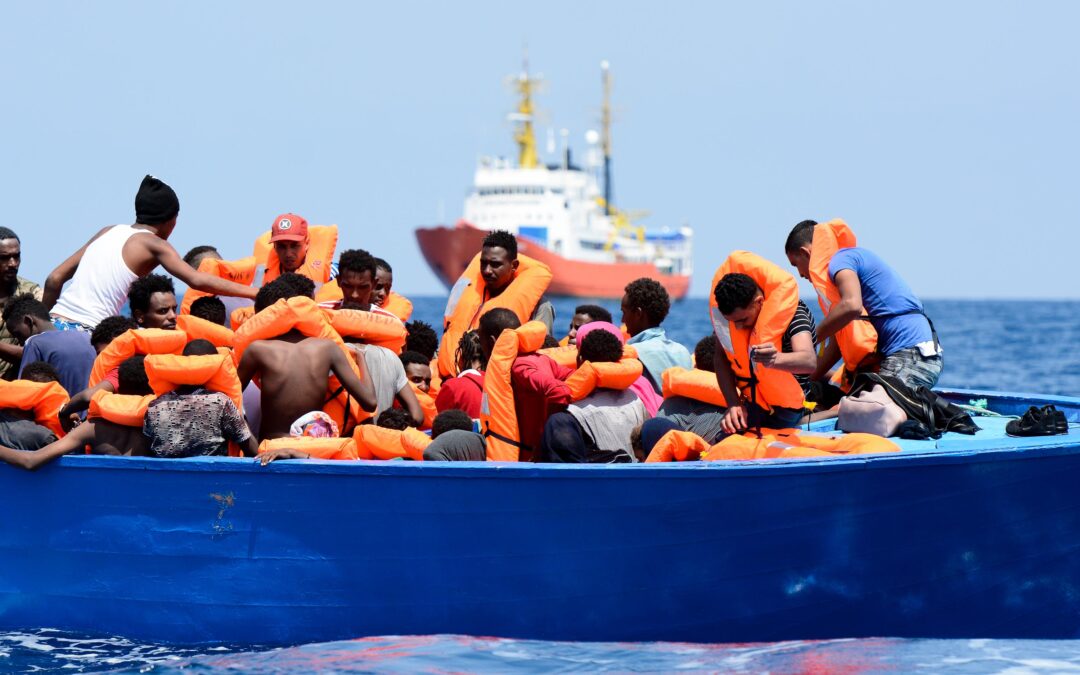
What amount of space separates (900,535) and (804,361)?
2.89 ft

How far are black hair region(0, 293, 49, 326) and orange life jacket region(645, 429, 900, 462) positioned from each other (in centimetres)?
361

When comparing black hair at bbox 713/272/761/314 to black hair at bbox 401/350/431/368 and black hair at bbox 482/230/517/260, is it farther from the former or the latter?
black hair at bbox 482/230/517/260

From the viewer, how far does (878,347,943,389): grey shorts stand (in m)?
7.01

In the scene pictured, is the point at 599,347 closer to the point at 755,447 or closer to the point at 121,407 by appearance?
the point at 755,447

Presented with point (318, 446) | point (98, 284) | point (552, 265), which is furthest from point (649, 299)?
point (552, 265)

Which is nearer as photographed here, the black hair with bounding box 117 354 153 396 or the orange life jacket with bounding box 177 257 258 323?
the black hair with bounding box 117 354 153 396

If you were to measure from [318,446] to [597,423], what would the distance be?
1.33 m

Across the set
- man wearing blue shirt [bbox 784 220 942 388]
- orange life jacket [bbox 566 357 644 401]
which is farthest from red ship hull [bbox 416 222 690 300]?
orange life jacket [bbox 566 357 644 401]

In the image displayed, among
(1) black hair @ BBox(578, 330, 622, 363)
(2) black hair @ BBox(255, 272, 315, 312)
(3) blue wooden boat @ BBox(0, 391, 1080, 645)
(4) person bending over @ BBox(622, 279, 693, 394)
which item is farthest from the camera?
A: (4) person bending over @ BBox(622, 279, 693, 394)

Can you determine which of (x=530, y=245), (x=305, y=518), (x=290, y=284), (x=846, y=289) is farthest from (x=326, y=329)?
(x=530, y=245)

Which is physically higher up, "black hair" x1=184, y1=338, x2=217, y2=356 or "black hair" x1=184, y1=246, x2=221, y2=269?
→ "black hair" x1=184, y1=246, x2=221, y2=269

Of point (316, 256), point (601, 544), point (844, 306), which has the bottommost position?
point (601, 544)

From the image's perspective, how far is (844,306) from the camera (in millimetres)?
6773

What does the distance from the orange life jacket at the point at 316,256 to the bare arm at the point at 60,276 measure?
1257mm
